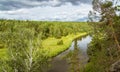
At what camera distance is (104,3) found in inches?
1522

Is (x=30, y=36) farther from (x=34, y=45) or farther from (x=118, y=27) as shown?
(x=118, y=27)

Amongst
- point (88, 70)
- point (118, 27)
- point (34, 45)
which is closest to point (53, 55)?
point (88, 70)

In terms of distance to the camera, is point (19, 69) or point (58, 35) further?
point (58, 35)

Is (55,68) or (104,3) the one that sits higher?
(104,3)

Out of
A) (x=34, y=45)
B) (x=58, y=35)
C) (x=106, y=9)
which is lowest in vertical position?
(x=58, y=35)

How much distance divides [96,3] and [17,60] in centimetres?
2165

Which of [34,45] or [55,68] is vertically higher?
[34,45]

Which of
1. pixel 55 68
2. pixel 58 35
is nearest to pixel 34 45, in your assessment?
pixel 55 68

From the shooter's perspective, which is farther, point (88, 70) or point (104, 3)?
point (88, 70)

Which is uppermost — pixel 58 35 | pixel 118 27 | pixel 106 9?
pixel 106 9

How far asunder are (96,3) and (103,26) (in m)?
3.90

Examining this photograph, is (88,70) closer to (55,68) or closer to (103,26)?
(55,68)

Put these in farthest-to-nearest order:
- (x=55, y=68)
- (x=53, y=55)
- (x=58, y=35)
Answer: (x=58, y=35)
(x=53, y=55)
(x=55, y=68)

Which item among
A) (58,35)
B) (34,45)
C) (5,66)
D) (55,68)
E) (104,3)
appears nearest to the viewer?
(104,3)
